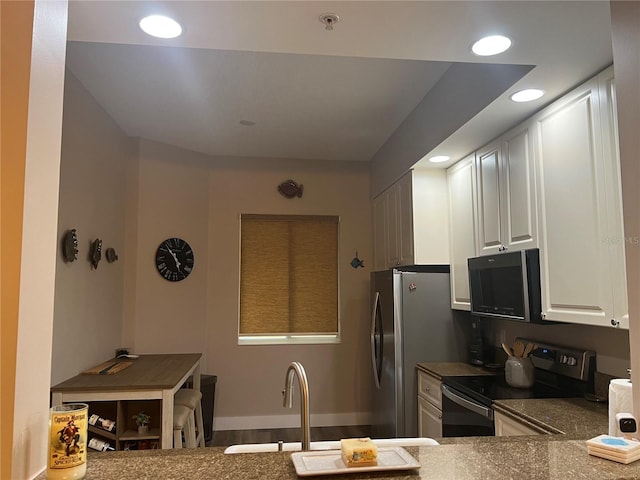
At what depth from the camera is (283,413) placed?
475 centimetres

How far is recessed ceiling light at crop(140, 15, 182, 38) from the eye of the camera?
167 cm

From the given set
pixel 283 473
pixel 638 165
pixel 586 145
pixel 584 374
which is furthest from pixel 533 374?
pixel 283 473

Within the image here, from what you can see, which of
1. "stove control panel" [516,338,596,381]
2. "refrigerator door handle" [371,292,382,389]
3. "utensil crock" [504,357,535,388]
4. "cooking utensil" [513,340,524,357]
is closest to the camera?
"stove control panel" [516,338,596,381]

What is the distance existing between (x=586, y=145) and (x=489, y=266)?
976 mm

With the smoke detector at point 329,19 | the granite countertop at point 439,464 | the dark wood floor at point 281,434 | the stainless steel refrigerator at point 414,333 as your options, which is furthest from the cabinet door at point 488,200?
the dark wood floor at point 281,434

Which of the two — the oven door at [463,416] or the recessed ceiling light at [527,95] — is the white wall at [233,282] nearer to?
the oven door at [463,416]

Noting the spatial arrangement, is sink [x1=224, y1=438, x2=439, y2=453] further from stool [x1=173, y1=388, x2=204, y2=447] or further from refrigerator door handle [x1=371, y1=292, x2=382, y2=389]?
refrigerator door handle [x1=371, y1=292, x2=382, y2=389]

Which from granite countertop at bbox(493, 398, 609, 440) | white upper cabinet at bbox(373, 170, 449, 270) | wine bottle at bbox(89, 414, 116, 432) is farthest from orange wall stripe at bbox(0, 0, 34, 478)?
white upper cabinet at bbox(373, 170, 449, 270)

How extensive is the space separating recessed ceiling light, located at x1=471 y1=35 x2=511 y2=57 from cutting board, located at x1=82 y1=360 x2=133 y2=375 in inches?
117

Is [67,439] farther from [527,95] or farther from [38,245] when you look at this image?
[527,95]

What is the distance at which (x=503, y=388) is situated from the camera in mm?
2645

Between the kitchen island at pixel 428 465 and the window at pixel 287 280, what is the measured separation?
3.63 meters

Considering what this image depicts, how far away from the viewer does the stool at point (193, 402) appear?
3.43 m

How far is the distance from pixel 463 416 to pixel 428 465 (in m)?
1.68
